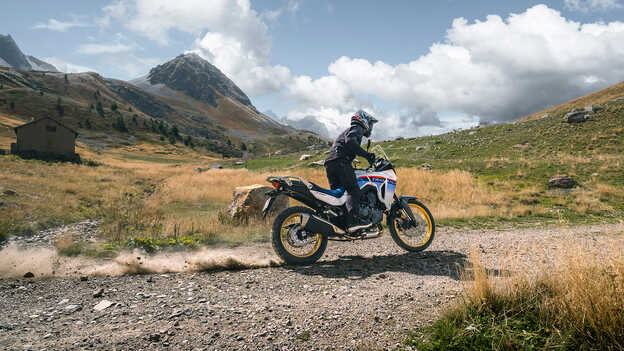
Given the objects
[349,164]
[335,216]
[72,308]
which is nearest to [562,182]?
[349,164]

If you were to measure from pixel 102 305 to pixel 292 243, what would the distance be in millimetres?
3367

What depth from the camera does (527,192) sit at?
18.0m

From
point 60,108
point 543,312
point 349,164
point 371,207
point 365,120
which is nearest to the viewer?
point 543,312

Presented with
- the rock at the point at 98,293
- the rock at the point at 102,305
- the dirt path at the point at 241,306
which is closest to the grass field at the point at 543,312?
the dirt path at the point at 241,306

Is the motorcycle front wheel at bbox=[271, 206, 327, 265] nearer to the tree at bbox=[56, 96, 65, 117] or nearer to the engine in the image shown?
the engine

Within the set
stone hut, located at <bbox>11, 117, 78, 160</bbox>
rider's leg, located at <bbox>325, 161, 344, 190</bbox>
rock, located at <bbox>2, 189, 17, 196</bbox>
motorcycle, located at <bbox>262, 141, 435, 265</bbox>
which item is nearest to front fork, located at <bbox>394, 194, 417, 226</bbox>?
motorcycle, located at <bbox>262, 141, 435, 265</bbox>

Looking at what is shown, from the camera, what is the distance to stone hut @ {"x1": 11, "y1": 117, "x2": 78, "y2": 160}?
46.1 m

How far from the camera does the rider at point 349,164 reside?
6.68 m

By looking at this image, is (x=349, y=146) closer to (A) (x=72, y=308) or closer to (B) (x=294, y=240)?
(B) (x=294, y=240)

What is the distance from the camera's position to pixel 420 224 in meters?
7.35

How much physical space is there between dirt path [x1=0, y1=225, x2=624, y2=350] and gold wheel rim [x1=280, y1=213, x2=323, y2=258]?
0.49 metres

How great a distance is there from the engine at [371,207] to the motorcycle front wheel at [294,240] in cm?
115

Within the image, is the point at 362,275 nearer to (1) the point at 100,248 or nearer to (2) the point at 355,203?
(2) the point at 355,203

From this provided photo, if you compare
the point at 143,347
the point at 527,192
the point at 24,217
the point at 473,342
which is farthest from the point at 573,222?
the point at 24,217
